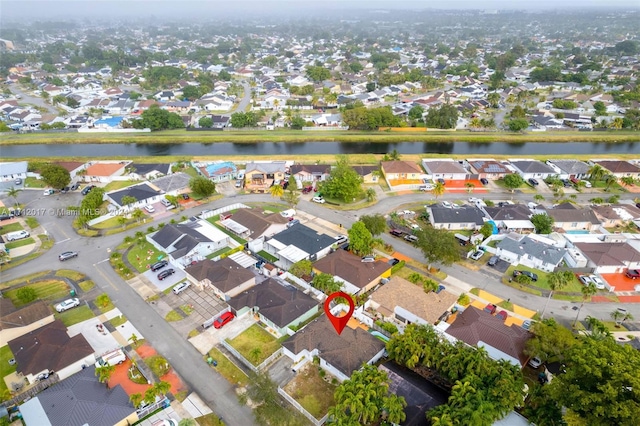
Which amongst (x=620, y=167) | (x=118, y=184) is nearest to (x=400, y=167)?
(x=620, y=167)

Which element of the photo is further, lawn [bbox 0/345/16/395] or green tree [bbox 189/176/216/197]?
green tree [bbox 189/176/216/197]

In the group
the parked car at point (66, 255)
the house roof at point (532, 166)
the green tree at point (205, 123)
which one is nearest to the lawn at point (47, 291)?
the parked car at point (66, 255)

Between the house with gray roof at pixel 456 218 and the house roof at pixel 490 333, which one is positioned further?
the house with gray roof at pixel 456 218

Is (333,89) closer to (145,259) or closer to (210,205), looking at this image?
(210,205)

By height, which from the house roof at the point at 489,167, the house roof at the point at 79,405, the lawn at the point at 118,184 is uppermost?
the house roof at the point at 489,167

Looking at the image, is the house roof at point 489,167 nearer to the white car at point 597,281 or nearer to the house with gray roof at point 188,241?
the white car at point 597,281

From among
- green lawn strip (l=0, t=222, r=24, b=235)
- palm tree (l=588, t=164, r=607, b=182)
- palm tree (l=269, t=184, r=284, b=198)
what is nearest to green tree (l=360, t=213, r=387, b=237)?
palm tree (l=269, t=184, r=284, b=198)

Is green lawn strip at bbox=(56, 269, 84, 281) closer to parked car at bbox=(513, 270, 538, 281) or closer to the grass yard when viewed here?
the grass yard
